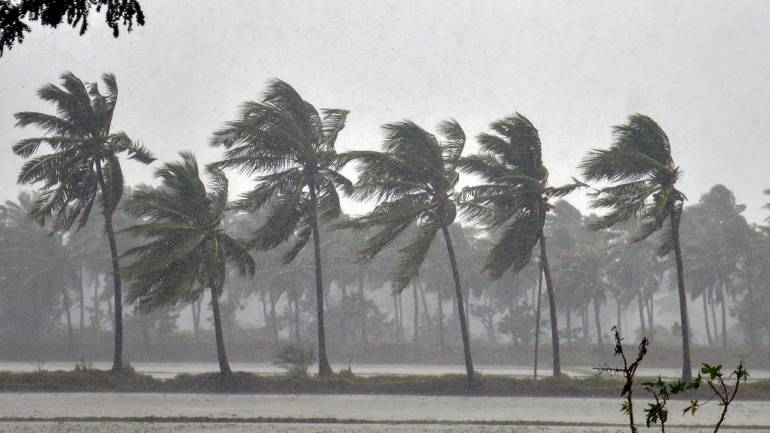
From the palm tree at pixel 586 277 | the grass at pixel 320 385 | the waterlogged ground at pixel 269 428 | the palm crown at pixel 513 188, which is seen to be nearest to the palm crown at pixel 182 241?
the grass at pixel 320 385

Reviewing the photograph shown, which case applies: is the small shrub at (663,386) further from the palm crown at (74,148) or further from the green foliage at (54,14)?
A: the palm crown at (74,148)

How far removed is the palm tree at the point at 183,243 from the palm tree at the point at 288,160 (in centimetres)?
135

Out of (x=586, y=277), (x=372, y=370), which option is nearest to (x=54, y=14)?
(x=372, y=370)

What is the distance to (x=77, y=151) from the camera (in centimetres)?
2586

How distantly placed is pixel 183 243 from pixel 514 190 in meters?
13.6

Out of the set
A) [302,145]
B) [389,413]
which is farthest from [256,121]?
[389,413]

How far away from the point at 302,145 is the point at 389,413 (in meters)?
12.3

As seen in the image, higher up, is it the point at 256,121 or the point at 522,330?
the point at 256,121

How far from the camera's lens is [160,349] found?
46781 millimetres

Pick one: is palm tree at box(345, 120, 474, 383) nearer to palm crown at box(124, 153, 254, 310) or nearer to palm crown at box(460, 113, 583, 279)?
palm crown at box(460, 113, 583, 279)

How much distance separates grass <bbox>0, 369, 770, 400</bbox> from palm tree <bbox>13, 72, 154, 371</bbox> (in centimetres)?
250

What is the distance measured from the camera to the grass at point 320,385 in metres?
21.8

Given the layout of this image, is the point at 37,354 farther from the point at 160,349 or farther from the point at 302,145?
the point at 302,145

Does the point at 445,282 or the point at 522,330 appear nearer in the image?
the point at 522,330
